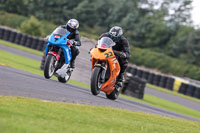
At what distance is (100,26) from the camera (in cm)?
6712

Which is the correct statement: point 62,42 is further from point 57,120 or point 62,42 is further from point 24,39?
point 24,39

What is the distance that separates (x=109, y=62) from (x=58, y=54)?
5.46 ft

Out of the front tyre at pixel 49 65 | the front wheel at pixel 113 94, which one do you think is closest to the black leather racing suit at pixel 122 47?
the front wheel at pixel 113 94

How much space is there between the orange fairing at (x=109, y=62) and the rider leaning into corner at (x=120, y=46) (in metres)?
0.28

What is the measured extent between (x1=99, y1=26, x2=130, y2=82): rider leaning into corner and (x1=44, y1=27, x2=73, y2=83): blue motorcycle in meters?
1.15

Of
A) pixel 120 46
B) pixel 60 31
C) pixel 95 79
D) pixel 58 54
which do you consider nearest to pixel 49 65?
pixel 58 54

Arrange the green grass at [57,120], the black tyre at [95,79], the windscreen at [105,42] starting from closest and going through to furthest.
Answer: the green grass at [57,120]
the black tyre at [95,79]
the windscreen at [105,42]

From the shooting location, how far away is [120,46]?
36.3 feet

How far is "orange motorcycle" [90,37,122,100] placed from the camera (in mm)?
9797

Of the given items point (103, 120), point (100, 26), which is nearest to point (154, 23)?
point (100, 26)

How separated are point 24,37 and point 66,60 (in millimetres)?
25187

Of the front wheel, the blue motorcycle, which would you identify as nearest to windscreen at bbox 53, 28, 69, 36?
the blue motorcycle

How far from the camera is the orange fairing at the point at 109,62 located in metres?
9.88

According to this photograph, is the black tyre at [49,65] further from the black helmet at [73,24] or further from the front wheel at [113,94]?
the front wheel at [113,94]
